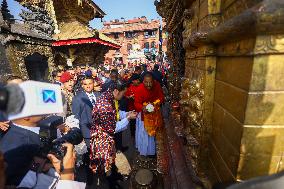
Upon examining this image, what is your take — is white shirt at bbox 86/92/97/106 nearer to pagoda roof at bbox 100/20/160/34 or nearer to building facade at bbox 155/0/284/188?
building facade at bbox 155/0/284/188

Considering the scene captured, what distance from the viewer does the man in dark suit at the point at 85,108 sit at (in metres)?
3.72

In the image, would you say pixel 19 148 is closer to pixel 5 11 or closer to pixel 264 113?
pixel 264 113

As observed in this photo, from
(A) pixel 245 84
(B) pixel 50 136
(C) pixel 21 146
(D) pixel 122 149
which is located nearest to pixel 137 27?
(D) pixel 122 149

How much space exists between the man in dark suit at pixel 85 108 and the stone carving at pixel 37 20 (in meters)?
5.65

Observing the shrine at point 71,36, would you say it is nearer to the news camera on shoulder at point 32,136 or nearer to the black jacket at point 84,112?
the black jacket at point 84,112

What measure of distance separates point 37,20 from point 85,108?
684 centimetres

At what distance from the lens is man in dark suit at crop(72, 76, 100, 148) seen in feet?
12.2

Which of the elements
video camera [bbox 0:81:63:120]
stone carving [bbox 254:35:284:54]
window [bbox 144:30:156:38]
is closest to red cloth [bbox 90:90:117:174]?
video camera [bbox 0:81:63:120]

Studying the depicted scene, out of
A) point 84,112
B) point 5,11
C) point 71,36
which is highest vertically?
point 5,11

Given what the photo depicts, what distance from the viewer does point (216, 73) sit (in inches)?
61.4

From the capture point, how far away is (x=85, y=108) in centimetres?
372

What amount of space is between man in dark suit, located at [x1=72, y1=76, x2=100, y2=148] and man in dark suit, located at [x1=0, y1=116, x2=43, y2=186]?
185 cm

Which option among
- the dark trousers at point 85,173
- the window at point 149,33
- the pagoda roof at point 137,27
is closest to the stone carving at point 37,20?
the dark trousers at point 85,173

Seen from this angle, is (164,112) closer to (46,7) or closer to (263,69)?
(263,69)
